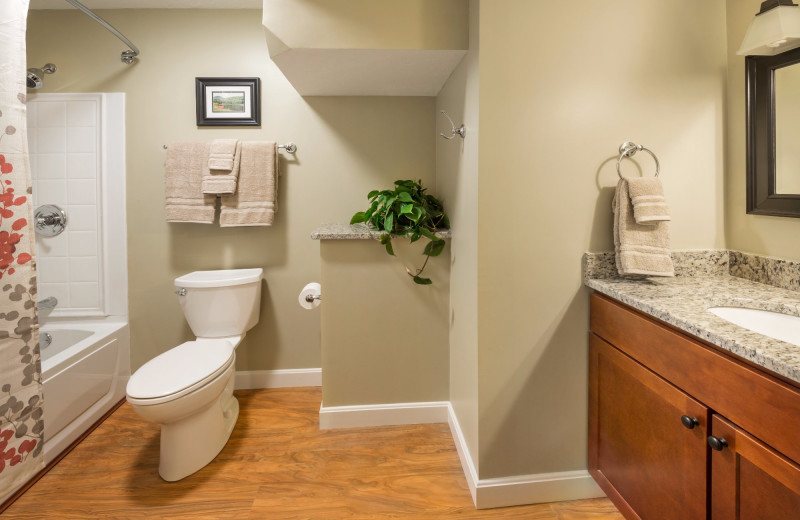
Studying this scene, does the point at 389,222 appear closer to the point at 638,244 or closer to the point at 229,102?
the point at 638,244

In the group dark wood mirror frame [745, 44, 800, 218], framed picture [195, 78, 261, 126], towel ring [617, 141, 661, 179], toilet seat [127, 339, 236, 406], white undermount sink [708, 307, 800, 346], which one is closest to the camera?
white undermount sink [708, 307, 800, 346]

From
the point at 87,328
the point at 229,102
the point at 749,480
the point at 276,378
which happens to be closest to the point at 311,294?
the point at 276,378

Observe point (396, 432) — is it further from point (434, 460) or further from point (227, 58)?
point (227, 58)

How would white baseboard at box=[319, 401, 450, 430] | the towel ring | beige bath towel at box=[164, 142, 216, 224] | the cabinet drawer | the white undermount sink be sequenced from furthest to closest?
beige bath towel at box=[164, 142, 216, 224] → white baseboard at box=[319, 401, 450, 430] → the towel ring → the white undermount sink → the cabinet drawer

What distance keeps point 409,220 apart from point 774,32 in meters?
1.42

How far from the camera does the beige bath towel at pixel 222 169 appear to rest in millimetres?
2232

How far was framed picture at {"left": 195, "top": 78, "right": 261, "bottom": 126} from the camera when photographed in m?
2.38

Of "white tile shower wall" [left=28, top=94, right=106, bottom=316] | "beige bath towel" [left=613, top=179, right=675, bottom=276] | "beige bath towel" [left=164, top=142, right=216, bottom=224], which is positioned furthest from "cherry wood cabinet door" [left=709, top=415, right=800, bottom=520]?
"white tile shower wall" [left=28, top=94, right=106, bottom=316]

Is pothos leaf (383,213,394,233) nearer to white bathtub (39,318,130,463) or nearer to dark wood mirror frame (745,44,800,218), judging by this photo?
dark wood mirror frame (745,44,800,218)

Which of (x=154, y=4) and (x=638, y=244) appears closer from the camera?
(x=638, y=244)

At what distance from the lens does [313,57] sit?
1708 millimetres

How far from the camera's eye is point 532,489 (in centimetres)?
154

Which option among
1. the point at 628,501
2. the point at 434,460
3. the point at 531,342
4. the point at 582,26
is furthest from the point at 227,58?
the point at 628,501

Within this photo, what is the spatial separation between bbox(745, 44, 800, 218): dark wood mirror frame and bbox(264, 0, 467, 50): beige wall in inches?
40.4
